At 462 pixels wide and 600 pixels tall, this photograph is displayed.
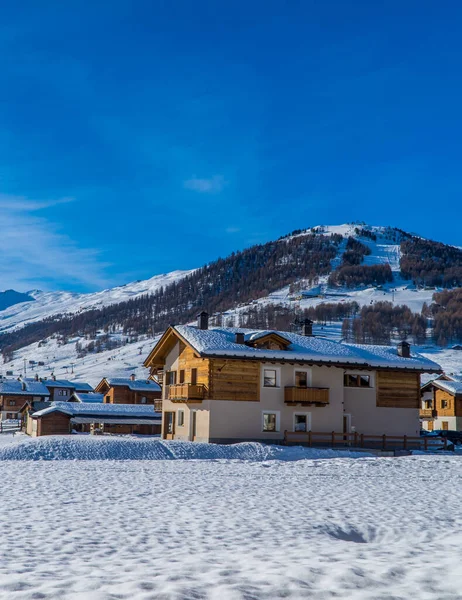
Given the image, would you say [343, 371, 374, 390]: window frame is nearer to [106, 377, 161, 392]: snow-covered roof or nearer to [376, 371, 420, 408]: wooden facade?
[376, 371, 420, 408]: wooden facade

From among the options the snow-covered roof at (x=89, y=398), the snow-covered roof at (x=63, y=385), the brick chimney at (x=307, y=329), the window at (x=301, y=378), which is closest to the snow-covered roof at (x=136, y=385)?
the snow-covered roof at (x=89, y=398)

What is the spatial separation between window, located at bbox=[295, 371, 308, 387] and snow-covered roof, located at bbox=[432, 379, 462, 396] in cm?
3420

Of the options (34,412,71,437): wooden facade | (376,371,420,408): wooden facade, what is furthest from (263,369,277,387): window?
(34,412,71,437): wooden facade

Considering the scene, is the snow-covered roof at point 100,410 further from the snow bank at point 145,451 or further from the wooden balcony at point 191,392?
the snow bank at point 145,451

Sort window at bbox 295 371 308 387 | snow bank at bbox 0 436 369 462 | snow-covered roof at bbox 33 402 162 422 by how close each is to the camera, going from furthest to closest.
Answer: snow-covered roof at bbox 33 402 162 422 < window at bbox 295 371 308 387 < snow bank at bbox 0 436 369 462

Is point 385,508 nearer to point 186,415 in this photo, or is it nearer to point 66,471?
point 66,471

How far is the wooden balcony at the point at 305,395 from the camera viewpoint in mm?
40000

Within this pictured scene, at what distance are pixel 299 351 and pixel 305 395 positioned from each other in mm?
2983

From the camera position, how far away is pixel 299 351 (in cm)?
4131

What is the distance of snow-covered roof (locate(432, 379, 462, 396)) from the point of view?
69.3m

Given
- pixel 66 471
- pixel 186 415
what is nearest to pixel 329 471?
pixel 66 471

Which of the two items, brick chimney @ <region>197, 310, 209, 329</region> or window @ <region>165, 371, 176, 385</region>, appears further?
window @ <region>165, 371, 176, 385</region>

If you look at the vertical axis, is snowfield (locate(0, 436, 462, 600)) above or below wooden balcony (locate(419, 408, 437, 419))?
below

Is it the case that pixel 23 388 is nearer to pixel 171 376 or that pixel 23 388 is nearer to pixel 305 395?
pixel 171 376
